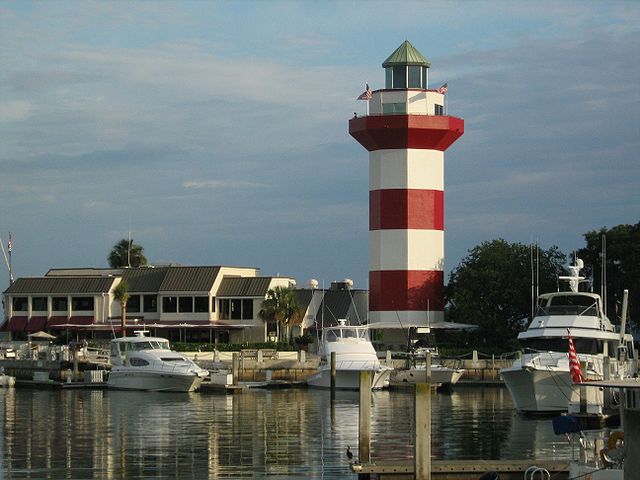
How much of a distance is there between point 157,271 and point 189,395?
27.1m

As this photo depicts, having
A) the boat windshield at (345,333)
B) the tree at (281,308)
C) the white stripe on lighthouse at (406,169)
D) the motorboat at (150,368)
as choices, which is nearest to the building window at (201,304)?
the tree at (281,308)

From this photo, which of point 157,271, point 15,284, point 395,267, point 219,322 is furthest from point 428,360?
point 15,284

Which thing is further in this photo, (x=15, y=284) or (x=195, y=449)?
(x=15, y=284)

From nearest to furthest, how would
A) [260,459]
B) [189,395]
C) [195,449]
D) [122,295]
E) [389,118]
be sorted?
1. [260,459]
2. [195,449]
3. [189,395]
4. [389,118]
5. [122,295]

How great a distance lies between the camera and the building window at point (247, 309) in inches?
3467

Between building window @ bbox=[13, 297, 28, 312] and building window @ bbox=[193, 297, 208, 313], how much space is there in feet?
40.3

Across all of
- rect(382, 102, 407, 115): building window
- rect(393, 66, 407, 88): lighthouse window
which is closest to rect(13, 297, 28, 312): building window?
rect(382, 102, 407, 115): building window

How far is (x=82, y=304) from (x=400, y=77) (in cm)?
2706

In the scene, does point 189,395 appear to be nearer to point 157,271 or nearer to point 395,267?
point 395,267

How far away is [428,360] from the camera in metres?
67.9

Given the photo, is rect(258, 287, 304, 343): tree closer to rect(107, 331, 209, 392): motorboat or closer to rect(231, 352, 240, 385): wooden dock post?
rect(231, 352, 240, 385): wooden dock post

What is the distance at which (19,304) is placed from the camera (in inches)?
3642

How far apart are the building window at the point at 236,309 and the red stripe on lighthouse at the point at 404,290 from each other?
1247 cm

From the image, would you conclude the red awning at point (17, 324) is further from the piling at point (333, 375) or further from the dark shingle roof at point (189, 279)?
the piling at point (333, 375)
